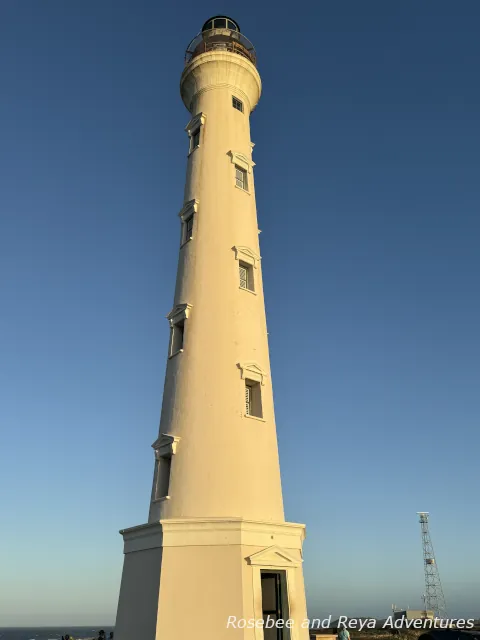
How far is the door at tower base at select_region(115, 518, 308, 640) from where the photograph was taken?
15.0 m

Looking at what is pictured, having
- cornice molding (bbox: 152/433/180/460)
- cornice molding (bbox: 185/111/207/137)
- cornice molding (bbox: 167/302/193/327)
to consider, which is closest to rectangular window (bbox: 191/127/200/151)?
cornice molding (bbox: 185/111/207/137)

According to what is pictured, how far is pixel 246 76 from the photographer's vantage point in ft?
83.3

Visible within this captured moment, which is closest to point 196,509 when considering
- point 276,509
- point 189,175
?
point 276,509

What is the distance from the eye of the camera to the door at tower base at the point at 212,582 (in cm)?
1497

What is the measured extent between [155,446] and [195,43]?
1947 cm

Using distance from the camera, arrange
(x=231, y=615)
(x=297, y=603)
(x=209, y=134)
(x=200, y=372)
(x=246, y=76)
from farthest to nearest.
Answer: (x=246, y=76)
(x=209, y=134)
(x=200, y=372)
(x=297, y=603)
(x=231, y=615)

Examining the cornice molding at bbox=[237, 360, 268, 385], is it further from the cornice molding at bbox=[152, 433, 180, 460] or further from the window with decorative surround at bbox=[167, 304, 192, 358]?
the cornice molding at bbox=[152, 433, 180, 460]

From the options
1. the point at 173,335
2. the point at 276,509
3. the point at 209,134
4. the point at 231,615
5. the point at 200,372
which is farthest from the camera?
the point at 209,134

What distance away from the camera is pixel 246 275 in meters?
21.6

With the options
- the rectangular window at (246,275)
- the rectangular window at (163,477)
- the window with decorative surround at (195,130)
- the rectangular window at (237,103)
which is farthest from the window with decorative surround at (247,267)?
the rectangular window at (237,103)

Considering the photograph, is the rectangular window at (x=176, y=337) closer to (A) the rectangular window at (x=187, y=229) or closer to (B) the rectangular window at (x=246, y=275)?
(B) the rectangular window at (x=246, y=275)

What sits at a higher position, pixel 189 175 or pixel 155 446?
pixel 189 175

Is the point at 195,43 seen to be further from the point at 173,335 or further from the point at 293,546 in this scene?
the point at 293,546

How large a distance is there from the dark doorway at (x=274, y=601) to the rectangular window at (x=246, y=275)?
10245mm
